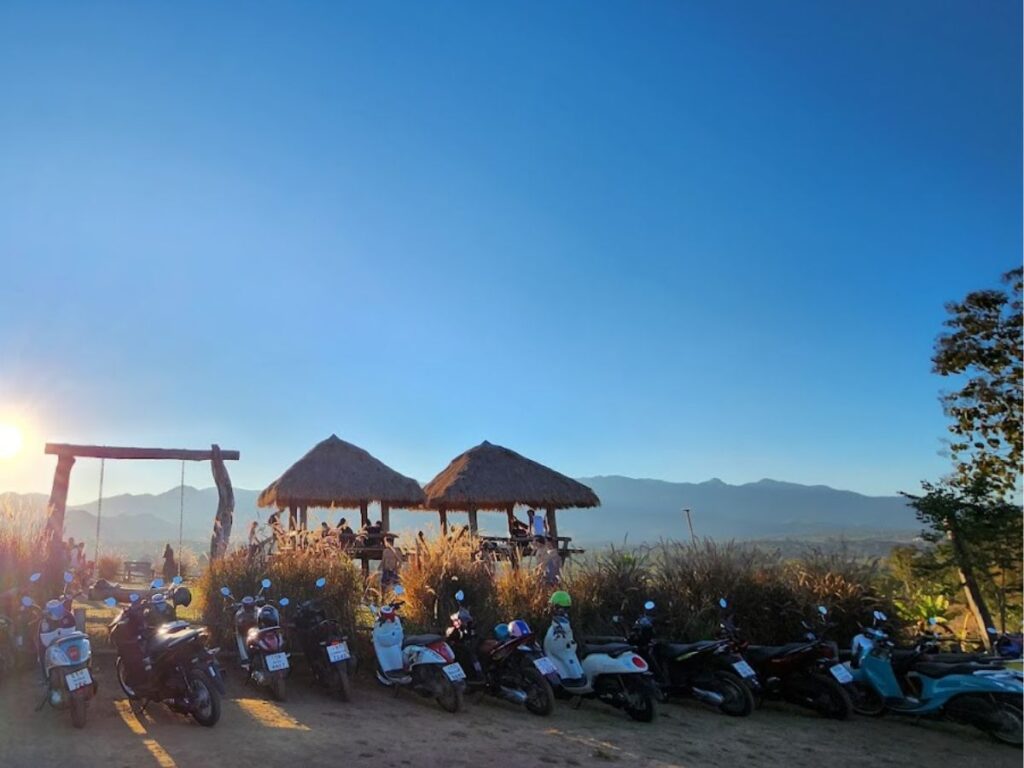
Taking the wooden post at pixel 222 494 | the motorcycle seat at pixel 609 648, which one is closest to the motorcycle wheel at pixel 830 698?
the motorcycle seat at pixel 609 648

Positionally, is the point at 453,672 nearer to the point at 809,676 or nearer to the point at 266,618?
the point at 266,618

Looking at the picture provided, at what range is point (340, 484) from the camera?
1702cm

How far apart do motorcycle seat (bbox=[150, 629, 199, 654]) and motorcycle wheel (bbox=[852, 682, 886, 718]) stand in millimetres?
6390

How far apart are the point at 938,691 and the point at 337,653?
5633 mm

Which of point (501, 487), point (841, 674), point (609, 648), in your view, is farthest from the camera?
point (501, 487)

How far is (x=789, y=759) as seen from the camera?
578 cm

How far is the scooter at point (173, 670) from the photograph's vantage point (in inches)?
216

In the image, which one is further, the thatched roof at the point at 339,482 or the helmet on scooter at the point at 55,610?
the thatched roof at the point at 339,482

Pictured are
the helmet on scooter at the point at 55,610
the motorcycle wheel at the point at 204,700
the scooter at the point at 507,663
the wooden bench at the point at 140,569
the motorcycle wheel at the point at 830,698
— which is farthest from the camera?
the wooden bench at the point at 140,569

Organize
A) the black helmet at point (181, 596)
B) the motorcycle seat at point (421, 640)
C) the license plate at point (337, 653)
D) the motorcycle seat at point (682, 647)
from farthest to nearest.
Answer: the motorcycle seat at point (682, 647) → the motorcycle seat at point (421, 640) → the license plate at point (337, 653) → the black helmet at point (181, 596)

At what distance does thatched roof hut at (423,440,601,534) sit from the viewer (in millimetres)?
17375

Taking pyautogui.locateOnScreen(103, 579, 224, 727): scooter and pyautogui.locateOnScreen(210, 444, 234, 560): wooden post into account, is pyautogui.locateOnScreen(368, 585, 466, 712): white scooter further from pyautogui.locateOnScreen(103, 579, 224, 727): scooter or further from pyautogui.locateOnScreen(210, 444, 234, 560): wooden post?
pyautogui.locateOnScreen(210, 444, 234, 560): wooden post

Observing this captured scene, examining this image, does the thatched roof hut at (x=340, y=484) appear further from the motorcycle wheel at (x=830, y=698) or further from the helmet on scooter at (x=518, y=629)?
the motorcycle wheel at (x=830, y=698)

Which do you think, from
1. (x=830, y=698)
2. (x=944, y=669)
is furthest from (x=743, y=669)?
(x=944, y=669)
